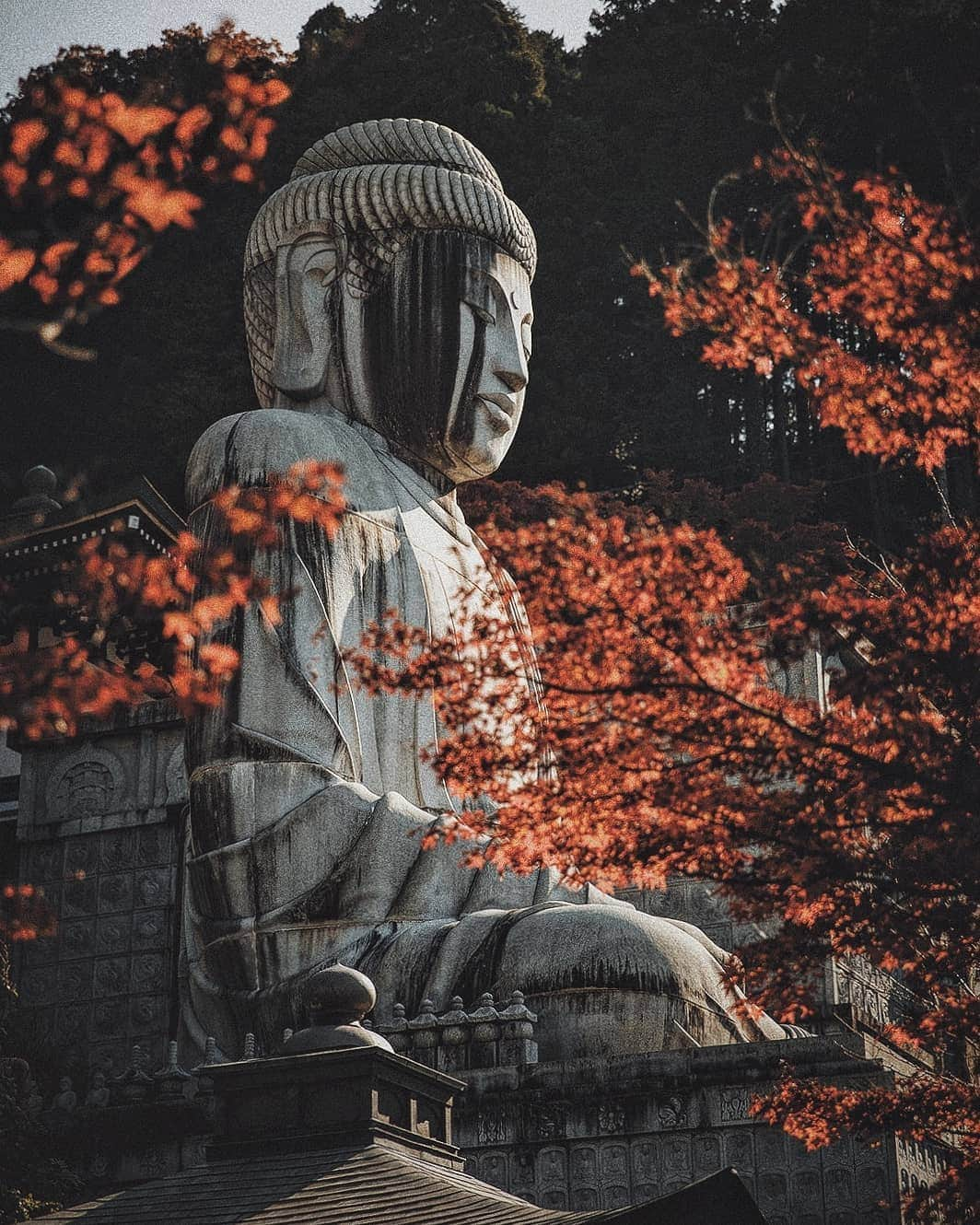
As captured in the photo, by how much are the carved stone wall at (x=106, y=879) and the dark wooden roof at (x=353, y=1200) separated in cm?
548

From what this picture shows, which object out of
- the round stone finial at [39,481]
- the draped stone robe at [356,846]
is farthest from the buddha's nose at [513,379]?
the round stone finial at [39,481]

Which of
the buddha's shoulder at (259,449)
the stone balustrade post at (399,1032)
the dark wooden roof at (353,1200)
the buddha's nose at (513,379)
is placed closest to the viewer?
the dark wooden roof at (353,1200)

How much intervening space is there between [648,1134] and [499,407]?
199 inches

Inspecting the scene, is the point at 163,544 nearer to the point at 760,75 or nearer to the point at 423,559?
the point at 423,559

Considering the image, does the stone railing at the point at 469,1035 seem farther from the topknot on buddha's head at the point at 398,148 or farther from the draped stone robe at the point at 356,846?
the topknot on buddha's head at the point at 398,148

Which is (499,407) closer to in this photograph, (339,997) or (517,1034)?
(517,1034)

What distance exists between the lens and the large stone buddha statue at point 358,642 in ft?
26.2

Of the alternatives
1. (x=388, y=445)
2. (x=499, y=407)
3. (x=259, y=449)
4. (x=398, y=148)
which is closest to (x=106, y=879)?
(x=259, y=449)

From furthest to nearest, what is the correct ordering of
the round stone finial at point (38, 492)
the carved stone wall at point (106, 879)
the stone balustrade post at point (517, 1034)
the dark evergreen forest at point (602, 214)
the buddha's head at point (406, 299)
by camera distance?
the dark evergreen forest at point (602, 214) → the round stone finial at point (38, 492) → the carved stone wall at point (106, 879) → the buddha's head at point (406, 299) → the stone balustrade post at point (517, 1034)

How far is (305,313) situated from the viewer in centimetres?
1093

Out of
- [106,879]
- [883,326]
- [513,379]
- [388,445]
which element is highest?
[513,379]

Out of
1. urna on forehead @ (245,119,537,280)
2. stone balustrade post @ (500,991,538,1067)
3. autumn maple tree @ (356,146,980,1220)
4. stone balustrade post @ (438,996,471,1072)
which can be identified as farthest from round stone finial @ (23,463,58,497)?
autumn maple tree @ (356,146,980,1220)

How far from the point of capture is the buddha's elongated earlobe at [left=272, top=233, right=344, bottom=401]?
1092 centimetres

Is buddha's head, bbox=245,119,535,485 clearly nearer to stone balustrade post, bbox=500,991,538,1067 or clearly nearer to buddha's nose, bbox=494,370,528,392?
buddha's nose, bbox=494,370,528,392
